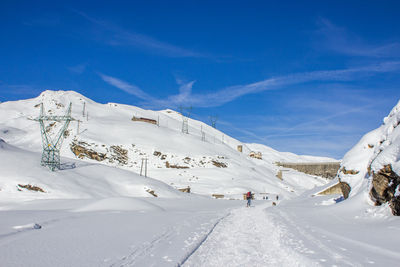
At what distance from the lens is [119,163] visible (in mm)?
83938

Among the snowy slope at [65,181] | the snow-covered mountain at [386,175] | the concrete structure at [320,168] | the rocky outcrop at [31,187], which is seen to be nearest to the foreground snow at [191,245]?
the snow-covered mountain at [386,175]

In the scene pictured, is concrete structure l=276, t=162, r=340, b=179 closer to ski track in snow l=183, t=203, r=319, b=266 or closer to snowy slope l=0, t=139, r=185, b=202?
Result: snowy slope l=0, t=139, r=185, b=202

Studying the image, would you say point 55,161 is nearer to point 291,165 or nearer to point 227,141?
point 291,165

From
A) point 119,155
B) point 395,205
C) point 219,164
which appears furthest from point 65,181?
point 219,164

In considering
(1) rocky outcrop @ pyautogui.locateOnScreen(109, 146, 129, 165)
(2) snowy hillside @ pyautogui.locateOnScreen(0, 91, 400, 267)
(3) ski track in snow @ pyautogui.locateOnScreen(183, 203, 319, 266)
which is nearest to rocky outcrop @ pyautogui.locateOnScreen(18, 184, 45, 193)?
(2) snowy hillside @ pyautogui.locateOnScreen(0, 91, 400, 267)

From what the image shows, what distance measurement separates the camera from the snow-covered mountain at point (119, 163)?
42.0 metres

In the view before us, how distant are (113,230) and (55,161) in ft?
125

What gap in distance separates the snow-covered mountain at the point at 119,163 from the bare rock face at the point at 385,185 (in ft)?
110

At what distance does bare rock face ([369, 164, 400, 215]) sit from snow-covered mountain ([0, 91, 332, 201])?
3367 cm

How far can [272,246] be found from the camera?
9.60 metres

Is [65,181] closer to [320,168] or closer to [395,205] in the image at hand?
[395,205]

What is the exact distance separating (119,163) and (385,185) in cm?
7622

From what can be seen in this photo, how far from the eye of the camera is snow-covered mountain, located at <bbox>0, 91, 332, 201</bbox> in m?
42.0

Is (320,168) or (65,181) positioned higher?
(320,168)
